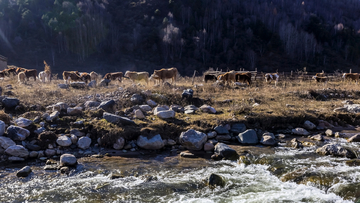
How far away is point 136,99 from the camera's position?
11.9 meters

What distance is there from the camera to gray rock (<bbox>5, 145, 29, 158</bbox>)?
764 cm

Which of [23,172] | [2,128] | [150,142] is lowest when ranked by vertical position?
[23,172]

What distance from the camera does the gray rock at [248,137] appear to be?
9391 mm

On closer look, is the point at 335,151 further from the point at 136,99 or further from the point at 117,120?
the point at 136,99

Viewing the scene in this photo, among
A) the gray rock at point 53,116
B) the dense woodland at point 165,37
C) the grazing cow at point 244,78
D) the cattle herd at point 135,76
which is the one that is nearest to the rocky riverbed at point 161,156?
the gray rock at point 53,116

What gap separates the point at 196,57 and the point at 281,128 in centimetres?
5273

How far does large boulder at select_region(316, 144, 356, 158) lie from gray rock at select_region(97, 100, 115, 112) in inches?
305

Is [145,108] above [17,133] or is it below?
above

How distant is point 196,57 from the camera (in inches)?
2462

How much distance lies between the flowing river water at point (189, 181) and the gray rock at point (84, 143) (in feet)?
2.75

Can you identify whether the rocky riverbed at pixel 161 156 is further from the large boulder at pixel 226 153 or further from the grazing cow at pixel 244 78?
the grazing cow at pixel 244 78

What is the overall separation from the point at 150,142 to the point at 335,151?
5841 millimetres

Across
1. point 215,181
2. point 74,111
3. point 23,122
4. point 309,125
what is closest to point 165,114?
point 74,111

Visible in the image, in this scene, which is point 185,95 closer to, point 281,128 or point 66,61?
point 281,128
